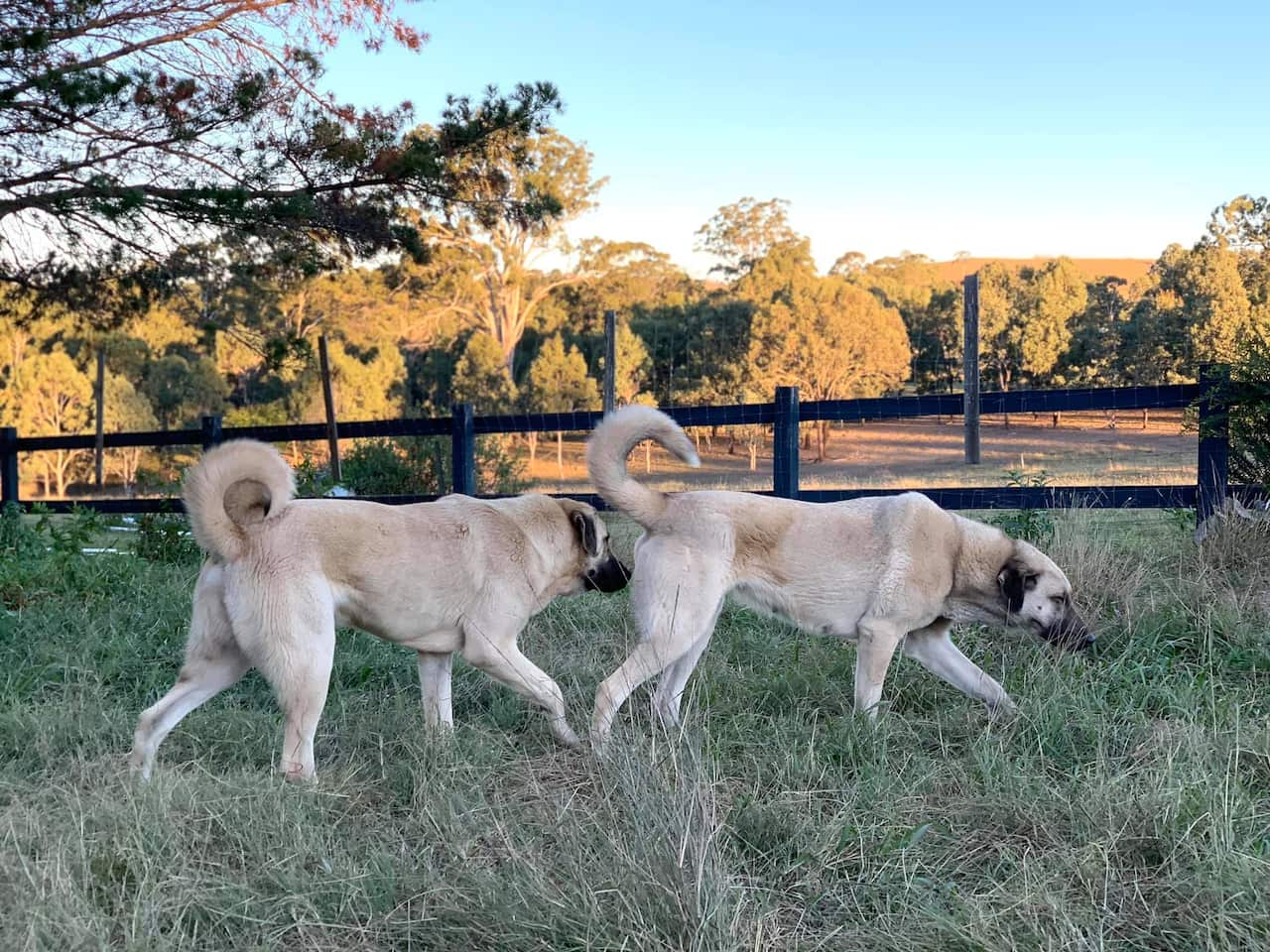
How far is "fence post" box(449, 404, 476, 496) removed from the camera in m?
10.1

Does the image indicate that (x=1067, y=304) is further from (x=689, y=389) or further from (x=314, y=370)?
(x=314, y=370)

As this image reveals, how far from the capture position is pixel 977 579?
16.9ft

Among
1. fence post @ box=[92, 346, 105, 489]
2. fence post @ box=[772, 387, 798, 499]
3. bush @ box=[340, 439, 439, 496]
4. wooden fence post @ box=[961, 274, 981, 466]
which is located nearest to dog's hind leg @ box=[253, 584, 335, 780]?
fence post @ box=[772, 387, 798, 499]

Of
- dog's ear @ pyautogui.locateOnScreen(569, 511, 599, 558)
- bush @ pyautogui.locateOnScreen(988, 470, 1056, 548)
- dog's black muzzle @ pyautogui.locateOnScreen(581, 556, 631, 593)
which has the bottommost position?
bush @ pyautogui.locateOnScreen(988, 470, 1056, 548)

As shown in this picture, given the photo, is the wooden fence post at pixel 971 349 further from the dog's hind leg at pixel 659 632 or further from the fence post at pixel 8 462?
the fence post at pixel 8 462

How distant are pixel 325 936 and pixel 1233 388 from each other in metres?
7.07

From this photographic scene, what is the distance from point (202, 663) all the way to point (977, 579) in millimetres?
3677

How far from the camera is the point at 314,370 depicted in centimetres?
3644

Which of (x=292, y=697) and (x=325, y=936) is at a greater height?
(x=292, y=697)

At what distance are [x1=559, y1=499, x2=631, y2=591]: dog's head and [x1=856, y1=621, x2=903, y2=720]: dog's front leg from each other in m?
1.24

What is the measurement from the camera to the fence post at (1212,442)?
7.31 metres

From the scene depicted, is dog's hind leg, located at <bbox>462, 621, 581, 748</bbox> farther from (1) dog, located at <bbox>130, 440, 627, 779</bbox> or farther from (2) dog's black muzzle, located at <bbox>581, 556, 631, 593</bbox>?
(2) dog's black muzzle, located at <bbox>581, 556, 631, 593</bbox>

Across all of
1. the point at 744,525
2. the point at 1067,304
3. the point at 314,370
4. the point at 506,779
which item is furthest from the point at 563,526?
the point at 1067,304

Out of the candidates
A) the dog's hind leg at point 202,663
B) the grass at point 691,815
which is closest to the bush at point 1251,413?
the grass at point 691,815
